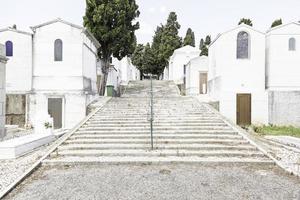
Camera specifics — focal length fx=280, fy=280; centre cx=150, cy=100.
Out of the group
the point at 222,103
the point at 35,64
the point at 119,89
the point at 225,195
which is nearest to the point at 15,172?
the point at 225,195

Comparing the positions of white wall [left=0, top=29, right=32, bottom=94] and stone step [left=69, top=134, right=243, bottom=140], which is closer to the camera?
stone step [left=69, top=134, right=243, bottom=140]

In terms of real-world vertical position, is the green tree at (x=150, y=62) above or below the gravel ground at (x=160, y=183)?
above

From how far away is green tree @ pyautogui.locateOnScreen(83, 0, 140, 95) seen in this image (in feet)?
77.0

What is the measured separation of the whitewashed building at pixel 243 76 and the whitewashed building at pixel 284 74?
2.27ft

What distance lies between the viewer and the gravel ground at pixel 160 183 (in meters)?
6.63

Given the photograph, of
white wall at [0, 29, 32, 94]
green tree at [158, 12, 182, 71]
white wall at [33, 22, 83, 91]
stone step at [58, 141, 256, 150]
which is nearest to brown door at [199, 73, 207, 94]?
white wall at [33, 22, 83, 91]

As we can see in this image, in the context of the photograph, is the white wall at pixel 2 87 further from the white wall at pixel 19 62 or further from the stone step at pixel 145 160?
the stone step at pixel 145 160

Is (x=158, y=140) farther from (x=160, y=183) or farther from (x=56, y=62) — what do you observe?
(x=56, y=62)

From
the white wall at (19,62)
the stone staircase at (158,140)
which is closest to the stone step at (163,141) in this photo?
the stone staircase at (158,140)

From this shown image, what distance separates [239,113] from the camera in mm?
18781

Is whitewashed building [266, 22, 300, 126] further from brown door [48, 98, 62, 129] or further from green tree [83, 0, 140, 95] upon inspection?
brown door [48, 98, 62, 129]

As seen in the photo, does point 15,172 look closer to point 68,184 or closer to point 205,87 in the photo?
point 68,184

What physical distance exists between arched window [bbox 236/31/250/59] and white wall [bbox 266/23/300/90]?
5.55 ft

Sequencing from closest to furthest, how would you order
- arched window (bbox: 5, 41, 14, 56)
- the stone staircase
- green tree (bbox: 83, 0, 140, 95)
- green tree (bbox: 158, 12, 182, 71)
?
1. the stone staircase
2. arched window (bbox: 5, 41, 14, 56)
3. green tree (bbox: 83, 0, 140, 95)
4. green tree (bbox: 158, 12, 182, 71)
